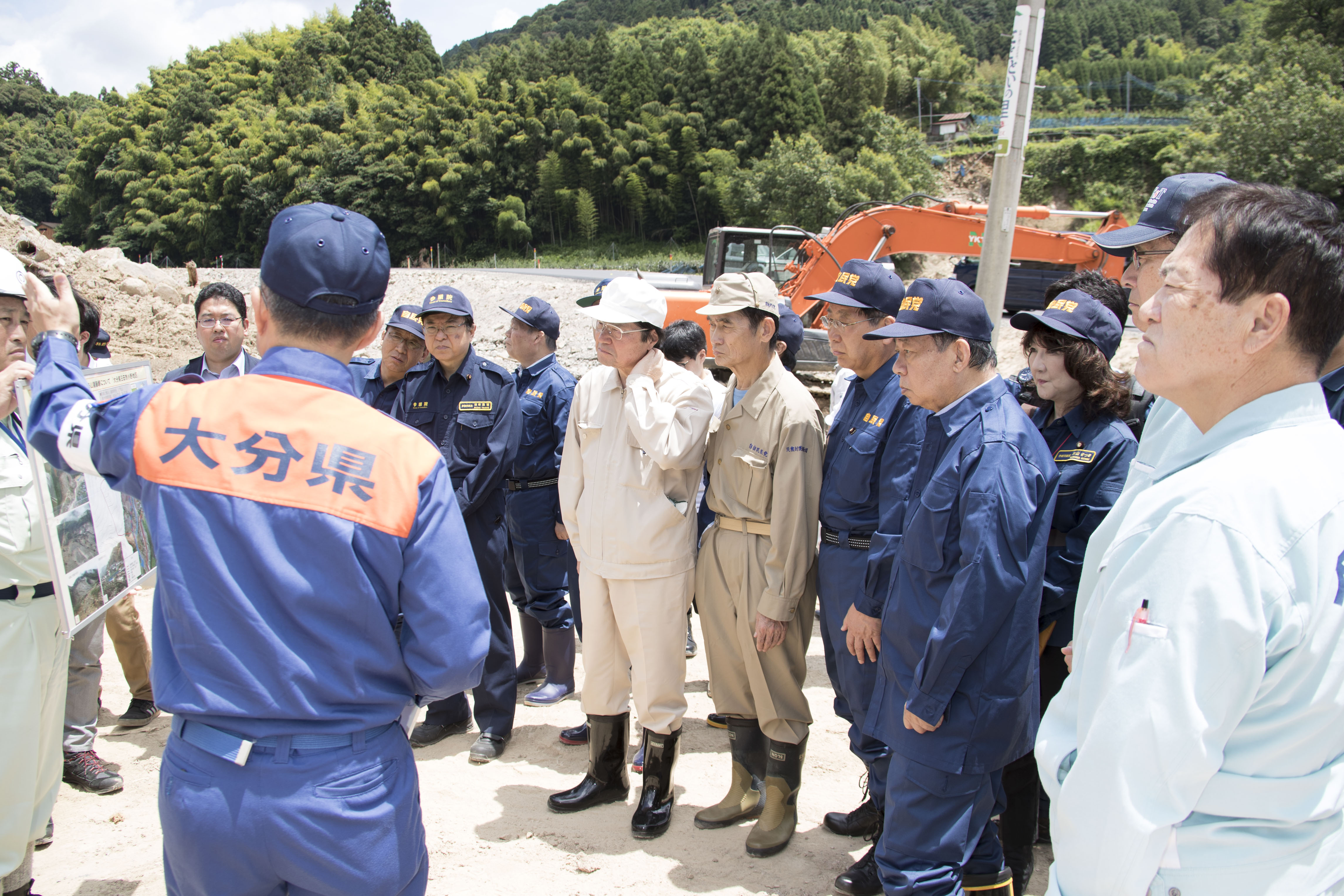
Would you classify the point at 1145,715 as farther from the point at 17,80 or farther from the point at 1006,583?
the point at 17,80

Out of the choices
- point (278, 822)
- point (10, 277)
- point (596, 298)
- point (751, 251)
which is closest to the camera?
point (278, 822)

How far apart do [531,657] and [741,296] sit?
283cm

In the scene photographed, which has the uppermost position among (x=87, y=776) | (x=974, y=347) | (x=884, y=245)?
(x=884, y=245)

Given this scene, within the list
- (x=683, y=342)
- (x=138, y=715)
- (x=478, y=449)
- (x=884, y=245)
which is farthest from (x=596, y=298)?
(x=884, y=245)

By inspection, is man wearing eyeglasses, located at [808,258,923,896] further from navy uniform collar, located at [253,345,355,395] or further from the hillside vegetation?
the hillside vegetation

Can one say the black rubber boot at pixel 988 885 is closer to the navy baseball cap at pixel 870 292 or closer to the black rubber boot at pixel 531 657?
the navy baseball cap at pixel 870 292

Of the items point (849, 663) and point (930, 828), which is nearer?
point (930, 828)

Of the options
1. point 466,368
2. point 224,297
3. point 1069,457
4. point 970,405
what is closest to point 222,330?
point 224,297

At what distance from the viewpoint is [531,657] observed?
4973mm

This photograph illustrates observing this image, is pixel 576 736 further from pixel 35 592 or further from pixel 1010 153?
pixel 1010 153

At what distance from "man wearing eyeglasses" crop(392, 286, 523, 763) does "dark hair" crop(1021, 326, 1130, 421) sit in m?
2.51

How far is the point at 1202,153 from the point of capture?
28.8 meters

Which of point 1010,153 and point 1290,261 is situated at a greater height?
point 1010,153

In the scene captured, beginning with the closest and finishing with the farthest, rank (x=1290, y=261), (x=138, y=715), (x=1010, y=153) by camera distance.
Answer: (x=1290, y=261) < (x=138, y=715) < (x=1010, y=153)
